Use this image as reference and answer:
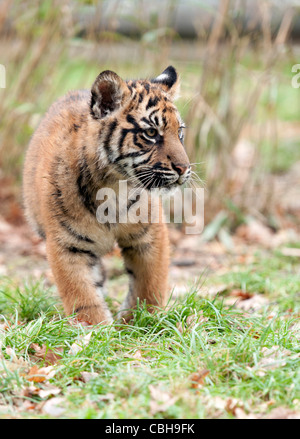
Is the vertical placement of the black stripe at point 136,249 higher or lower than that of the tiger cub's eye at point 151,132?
lower

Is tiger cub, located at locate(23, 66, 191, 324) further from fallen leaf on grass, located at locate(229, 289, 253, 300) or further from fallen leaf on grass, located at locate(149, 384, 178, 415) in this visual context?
fallen leaf on grass, located at locate(149, 384, 178, 415)

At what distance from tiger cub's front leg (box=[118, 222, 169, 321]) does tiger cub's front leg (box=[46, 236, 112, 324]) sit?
34 cm

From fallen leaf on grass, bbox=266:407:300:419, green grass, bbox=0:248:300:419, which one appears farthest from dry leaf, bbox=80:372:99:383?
fallen leaf on grass, bbox=266:407:300:419

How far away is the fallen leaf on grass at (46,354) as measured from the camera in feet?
12.5

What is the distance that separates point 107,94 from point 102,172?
1.78ft

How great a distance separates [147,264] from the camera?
4793mm

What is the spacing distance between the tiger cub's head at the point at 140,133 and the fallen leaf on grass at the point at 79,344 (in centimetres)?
112

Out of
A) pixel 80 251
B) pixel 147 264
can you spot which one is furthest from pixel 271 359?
pixel 80 251

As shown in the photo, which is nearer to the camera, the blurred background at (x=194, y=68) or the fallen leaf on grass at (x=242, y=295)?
the fallen leaf on grass at (x=242, y=295)

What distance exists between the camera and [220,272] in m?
6.65

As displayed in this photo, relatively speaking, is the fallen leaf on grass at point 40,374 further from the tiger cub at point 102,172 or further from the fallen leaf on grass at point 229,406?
the fallen leaf on grass at point 229,406

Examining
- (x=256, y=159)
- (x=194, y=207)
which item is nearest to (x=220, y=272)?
(x=194, y=207)

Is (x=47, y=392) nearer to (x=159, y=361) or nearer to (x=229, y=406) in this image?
(x=159, y=361)

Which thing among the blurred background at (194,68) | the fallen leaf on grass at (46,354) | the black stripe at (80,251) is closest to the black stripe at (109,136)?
the black stripe at (80,251)
